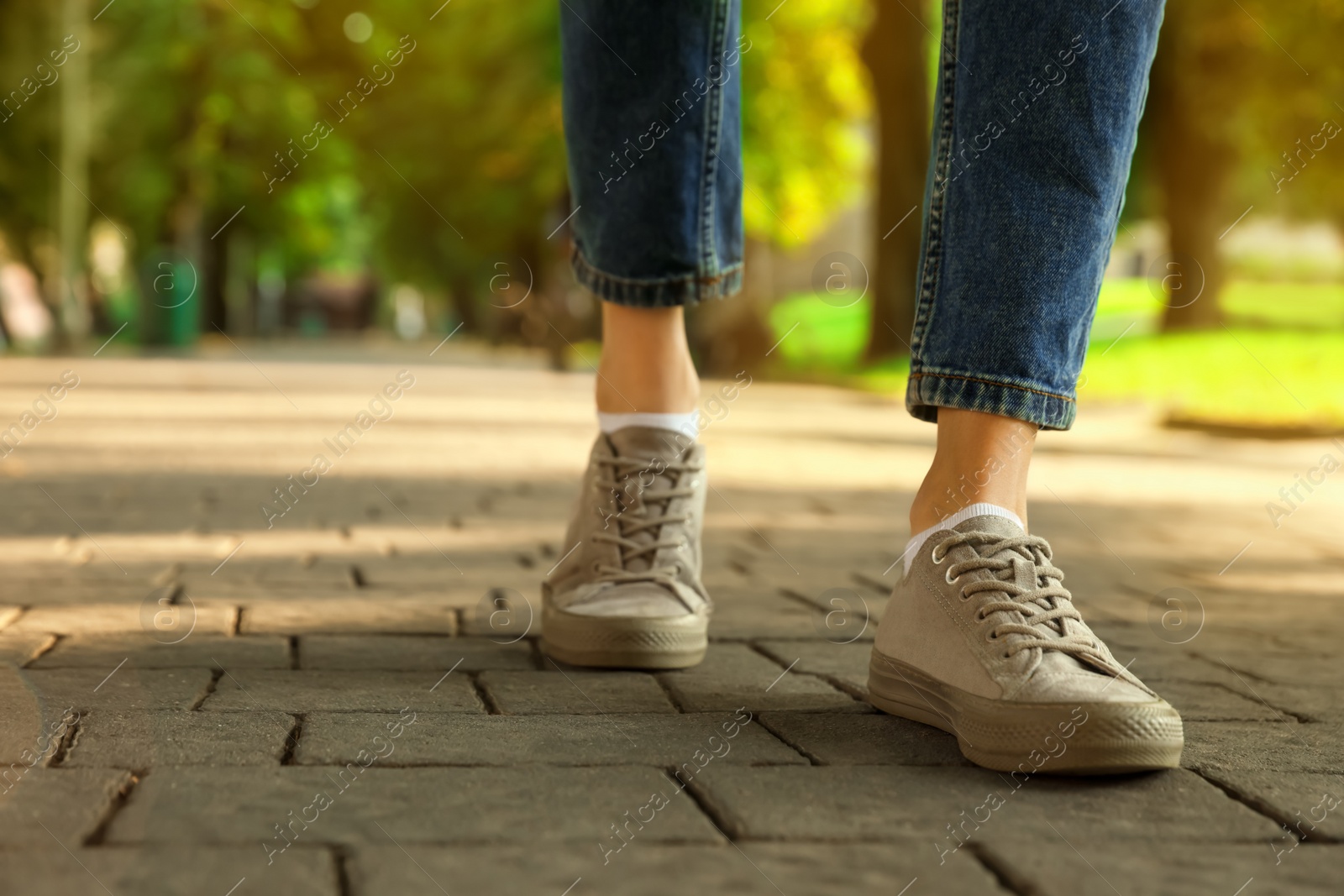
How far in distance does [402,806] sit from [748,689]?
797 millimetres

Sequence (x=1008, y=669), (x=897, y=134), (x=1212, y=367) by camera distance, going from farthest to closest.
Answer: (x=897, y=134) < (x=1212, y=367) < (x=1008, y=669)

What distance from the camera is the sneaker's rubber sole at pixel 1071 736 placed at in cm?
171

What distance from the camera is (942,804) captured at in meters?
1.62

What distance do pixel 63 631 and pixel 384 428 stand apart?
6.15 m

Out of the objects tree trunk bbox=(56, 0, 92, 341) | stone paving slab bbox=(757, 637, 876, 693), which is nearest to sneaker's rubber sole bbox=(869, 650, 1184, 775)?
stone paving slab bbox=(757, 637, 876, 693)

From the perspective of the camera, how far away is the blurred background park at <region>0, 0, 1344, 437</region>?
17.4 metres

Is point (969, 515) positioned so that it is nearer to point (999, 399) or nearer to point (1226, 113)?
point (999, 399)

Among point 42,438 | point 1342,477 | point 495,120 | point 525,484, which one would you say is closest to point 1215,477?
point 1342,477

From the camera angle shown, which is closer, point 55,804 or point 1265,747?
point 55,804

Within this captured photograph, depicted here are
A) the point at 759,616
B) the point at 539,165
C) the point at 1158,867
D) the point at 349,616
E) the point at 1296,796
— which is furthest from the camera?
the point at 539,165

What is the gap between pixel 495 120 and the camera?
24.8 meters

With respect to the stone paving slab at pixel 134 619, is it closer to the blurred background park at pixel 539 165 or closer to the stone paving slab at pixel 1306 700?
the stone paving slab at pixel 1306 700

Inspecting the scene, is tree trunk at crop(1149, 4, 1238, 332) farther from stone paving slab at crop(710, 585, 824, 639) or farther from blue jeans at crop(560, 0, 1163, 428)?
blue jeans at crop(560, 0, 1163, 428)

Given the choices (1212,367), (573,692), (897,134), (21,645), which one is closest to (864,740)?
(573,692)
